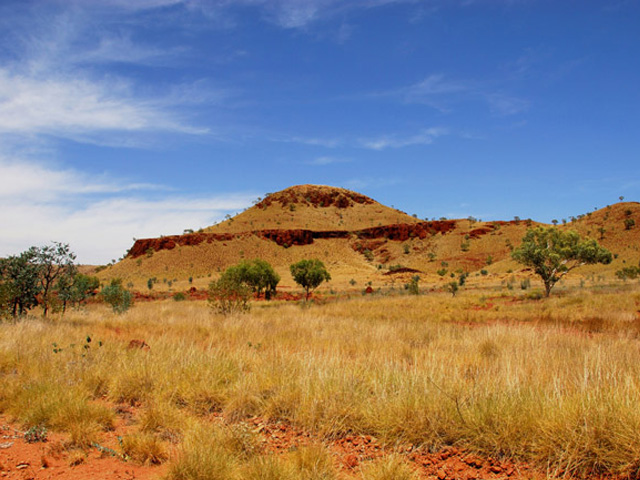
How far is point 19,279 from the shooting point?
43.1 feet

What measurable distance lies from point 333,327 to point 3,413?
854 cm

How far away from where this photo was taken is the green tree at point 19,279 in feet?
42.8

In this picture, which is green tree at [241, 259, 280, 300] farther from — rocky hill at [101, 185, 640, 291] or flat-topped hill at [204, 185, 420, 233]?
flat-topped hill at [204, 185, 420, 233]

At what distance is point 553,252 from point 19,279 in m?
29.6

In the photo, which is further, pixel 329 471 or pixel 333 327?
pixel 333 327

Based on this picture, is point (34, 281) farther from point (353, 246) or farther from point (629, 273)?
point (353, 246)

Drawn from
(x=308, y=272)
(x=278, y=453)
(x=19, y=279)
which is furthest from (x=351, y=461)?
(x=308, y=272)

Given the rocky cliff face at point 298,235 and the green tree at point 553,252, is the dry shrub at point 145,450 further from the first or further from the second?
the rocky cliff face at point 298,235

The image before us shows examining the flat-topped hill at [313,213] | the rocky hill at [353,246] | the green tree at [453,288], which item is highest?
the flat-topped hill at [313,213]

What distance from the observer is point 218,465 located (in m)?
3.55

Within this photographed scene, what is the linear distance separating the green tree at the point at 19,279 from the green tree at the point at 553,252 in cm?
2793

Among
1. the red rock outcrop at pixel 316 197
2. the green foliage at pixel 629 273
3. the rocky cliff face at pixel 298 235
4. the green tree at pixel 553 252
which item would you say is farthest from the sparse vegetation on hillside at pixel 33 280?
the red rock outcrop at pixel 316 197

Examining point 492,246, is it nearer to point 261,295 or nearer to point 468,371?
point 261,295

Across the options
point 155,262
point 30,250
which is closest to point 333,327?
point 30,250
